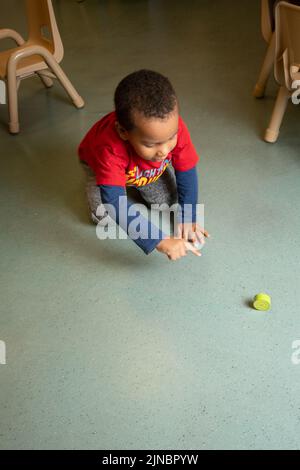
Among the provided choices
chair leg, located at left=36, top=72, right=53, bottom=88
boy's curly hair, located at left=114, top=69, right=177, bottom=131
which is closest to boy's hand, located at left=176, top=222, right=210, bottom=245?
boy's curly hair, located at left=114, top=69, right=177, bottom=131

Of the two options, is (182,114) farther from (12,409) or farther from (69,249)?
(12,409)

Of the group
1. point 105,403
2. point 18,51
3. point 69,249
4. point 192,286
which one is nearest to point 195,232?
point 192,286

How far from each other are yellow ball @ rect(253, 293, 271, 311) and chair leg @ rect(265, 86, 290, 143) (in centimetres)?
66

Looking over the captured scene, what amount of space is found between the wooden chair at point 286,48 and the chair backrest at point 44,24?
0.82m

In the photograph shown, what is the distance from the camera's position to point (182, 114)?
5.27 feet

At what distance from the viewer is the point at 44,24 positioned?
5.26 ft

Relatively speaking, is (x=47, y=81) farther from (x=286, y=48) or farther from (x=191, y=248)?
(x=191, y=248)

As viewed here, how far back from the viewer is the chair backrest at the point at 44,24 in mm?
1514

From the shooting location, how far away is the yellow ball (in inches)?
38.0
